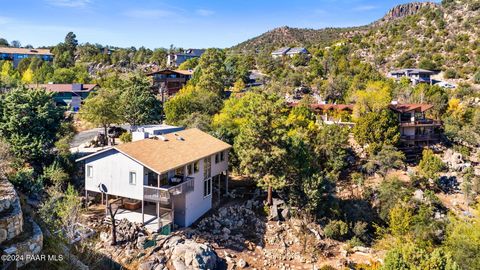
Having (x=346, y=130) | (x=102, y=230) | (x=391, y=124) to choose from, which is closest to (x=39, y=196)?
(x=102, y=230)

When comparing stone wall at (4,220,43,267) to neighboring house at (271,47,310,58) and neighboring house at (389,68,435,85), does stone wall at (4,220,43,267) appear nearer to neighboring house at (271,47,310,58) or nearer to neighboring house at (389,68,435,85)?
neighboring house at (389,68,435,85)

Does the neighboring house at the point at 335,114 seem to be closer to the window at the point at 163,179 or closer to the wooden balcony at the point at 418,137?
the wooden balcony at the point at 418,137

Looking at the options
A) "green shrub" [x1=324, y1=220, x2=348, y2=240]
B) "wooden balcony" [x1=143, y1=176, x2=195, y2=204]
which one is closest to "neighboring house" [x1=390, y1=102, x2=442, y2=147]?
"green shrub" [x1=324, y1=220, x2=348, y2=240]

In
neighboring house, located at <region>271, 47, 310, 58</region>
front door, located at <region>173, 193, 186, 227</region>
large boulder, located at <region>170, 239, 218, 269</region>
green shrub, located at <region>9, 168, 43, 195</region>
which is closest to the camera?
large boulder, located at <region>170, 239, 218, 269</region>

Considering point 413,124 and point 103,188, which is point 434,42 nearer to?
point 413,124

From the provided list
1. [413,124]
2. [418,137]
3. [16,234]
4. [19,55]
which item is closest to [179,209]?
[16,234]

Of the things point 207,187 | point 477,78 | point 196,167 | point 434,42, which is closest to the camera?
point 196,167

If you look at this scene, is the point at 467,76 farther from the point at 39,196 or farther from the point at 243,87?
the point at 39,196
